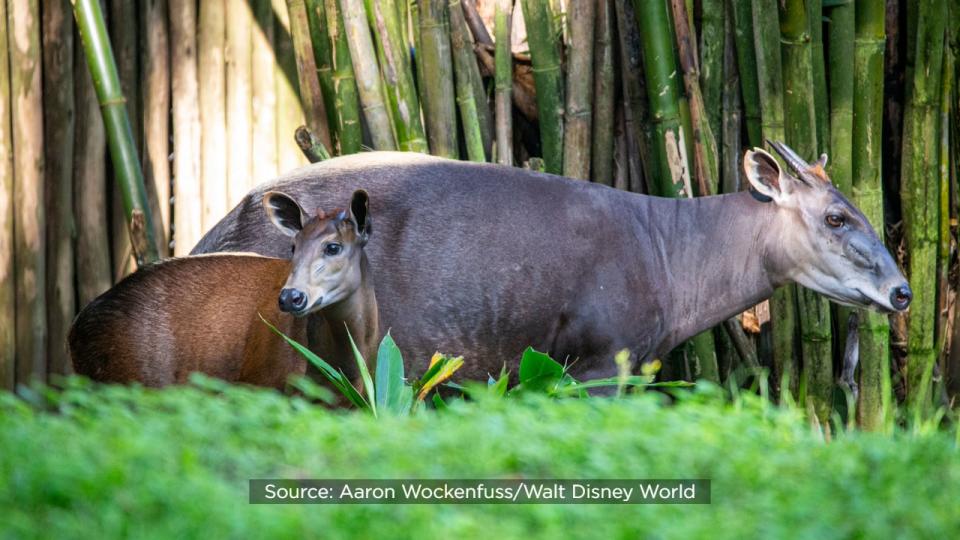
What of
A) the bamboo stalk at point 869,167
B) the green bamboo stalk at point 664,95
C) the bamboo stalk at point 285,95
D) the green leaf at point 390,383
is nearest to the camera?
the green leaf at point 390,383

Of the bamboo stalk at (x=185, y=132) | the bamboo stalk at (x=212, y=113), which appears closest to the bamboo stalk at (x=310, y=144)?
the bamboo stalk at (x=212, y=113)

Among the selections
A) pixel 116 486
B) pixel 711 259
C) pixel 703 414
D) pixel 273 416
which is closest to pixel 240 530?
pixel 116 486

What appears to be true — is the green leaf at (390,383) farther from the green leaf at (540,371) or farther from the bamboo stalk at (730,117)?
the bamboo stalk at (730,117)

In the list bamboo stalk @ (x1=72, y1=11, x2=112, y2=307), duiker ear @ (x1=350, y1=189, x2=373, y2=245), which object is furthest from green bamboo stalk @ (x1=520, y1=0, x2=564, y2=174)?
bamboo stalk @ (x1=72, y1=11, x2=112, y2=307)

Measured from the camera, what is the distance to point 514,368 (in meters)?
6.02

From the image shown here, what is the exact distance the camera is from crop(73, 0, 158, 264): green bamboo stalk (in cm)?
659

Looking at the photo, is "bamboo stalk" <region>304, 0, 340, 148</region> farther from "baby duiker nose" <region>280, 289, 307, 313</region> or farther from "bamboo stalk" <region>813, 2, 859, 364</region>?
"bamboo stalk" <region>813, 2, 859, 364</region>

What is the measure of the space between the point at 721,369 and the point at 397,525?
16.8ft

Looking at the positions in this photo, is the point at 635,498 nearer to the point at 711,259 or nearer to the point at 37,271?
the point at 711,259

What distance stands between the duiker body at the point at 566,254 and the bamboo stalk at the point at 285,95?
47.5 inches

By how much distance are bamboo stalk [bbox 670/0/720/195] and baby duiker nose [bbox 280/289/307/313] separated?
2.62 metres

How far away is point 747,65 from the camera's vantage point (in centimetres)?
700

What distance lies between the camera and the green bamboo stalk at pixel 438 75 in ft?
22.6

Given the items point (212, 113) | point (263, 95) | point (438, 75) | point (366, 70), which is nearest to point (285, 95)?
point (263, 95)
